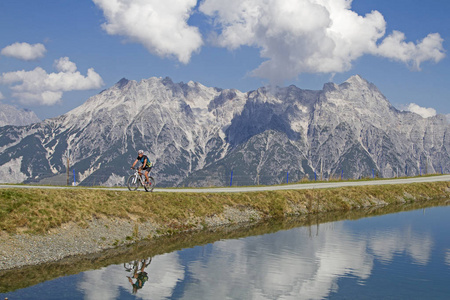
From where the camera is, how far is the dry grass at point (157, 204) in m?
31.4

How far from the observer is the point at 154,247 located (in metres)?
34.4

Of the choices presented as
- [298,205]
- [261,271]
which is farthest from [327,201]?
[261,271]

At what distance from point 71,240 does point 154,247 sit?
6.32 meters

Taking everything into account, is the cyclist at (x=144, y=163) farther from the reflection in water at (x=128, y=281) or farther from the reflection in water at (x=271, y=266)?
the reflection in water at (x=128, y=281)

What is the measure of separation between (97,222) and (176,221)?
26.5 ft

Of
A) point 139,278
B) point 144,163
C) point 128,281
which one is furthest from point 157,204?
point 128,281

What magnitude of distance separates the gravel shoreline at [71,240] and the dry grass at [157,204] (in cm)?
64

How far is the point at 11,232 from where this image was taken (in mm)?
28688

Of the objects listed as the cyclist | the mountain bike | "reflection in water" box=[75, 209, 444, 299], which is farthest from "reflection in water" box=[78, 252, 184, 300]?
the mountain bike

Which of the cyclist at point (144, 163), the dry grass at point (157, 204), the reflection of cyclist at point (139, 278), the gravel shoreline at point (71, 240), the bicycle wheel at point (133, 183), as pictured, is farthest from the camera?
the bicycle wheel at point (133, 183)

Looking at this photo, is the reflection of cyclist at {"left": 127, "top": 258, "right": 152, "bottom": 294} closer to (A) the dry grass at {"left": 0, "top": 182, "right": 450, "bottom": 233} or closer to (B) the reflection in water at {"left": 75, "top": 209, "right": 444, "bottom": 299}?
(B) the reflection in water at {"left": 75, "top": 209, "right": 444, "bottom": 299}

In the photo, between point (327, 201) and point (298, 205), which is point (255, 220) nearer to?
point (298, 205)

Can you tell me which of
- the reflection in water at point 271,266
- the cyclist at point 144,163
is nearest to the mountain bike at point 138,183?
the cyclist at point 144,163

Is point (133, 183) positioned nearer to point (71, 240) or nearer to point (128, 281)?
point (71, 240)
